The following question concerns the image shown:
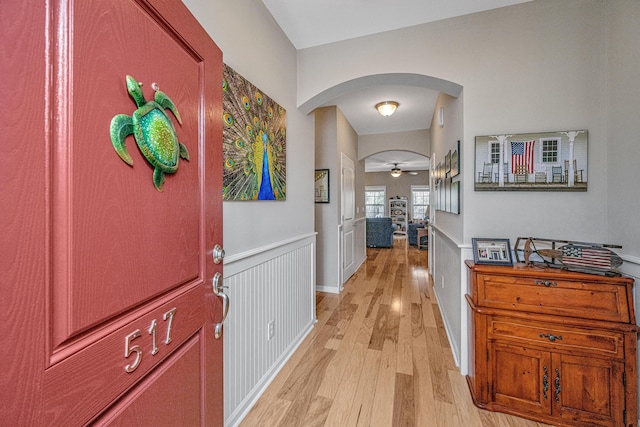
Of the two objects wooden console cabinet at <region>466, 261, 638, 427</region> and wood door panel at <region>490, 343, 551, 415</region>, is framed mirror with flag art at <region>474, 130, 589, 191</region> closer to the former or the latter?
wooden console cabinet at <region>466, 261, 638, 427</region>

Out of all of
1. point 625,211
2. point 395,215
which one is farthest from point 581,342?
point 395,215

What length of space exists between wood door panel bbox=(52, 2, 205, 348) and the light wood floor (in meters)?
1.32

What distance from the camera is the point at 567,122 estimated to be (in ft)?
5.65

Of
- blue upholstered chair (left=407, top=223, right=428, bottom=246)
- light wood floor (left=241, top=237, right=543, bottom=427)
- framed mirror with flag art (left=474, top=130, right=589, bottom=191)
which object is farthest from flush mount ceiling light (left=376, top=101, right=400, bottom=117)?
blue upholstered chair (left=407, top=223, right=428, bottom=246)

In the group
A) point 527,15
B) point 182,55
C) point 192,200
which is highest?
point 527,15

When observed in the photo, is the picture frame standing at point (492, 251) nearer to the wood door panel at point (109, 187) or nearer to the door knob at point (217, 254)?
the door knob at point (217, 254)

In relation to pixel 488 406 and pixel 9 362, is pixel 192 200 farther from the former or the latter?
pixel 488 406

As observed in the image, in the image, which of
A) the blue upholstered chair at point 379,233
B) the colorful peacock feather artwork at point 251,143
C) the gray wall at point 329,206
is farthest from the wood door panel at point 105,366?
the blue upholstered chair at point 379,233

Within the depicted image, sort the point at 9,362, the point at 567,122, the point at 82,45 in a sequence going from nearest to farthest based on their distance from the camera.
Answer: the point at 9,362 < the point at 82,45 < the point at 567,122

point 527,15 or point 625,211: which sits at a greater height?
point 527,15

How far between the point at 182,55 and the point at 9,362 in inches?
33.3

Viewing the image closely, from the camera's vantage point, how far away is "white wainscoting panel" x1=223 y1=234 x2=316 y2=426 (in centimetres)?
144

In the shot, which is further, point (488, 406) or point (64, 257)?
point (488, 406)

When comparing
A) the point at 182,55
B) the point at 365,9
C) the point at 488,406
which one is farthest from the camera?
the point at 365,9
